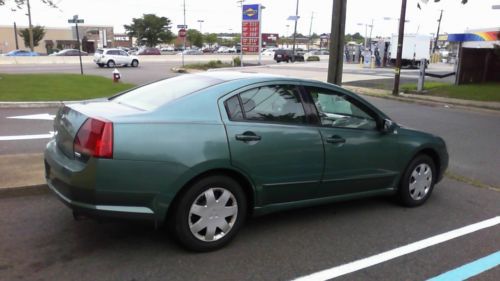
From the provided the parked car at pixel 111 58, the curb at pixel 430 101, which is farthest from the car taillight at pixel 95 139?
the parked car at pixel 111 58

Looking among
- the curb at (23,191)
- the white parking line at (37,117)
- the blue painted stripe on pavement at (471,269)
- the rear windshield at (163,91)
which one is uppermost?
the rear windshield at (163,91)

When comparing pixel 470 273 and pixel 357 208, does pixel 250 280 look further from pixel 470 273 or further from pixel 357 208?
pixel 357 208

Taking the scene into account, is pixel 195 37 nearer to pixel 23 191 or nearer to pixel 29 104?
pixel 29 104

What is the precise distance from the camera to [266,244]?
13.9 feet

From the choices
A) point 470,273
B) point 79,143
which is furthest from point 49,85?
point 470,273

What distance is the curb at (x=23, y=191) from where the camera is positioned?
510cm

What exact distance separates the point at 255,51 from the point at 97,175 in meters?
33.6

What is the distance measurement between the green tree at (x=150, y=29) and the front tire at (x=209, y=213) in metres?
94.4

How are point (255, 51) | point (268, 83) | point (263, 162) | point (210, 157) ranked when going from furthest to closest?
point (255, 51) < point (268, 83) < point (263, 162) < point (210, 157)

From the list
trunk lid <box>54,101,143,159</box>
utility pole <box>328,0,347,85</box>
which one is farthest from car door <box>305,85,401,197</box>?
utility pole <box>328,0,347,85</box>

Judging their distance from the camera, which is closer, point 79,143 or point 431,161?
point 79,143

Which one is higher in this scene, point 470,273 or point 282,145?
point 282,145

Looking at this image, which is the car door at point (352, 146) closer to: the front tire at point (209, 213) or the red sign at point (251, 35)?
the front tire at point (209, 213)

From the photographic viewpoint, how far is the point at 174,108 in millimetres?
3902
